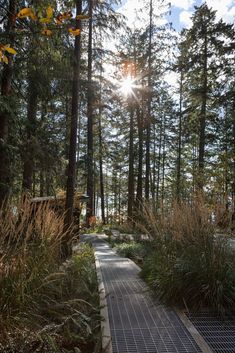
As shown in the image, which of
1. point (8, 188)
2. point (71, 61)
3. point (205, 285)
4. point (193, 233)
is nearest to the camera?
point (205, 285)

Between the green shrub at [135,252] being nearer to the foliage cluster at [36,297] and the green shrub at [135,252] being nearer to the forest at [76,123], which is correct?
the forest at [76,123]

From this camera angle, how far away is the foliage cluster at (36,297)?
2662 millimetres

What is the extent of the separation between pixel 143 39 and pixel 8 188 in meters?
11.8

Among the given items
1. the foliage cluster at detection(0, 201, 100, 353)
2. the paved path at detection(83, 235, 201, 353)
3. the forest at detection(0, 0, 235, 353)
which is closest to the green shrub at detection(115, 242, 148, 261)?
the forest at detection(0, 0, 235, 353)

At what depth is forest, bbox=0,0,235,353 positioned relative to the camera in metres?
3.13

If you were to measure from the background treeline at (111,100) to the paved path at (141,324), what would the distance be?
1.51m

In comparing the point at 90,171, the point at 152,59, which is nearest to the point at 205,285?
the point at 90,171

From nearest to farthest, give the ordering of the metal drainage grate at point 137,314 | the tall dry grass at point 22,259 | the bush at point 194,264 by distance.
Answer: the tall dry grass at point 22,259, the metal drainage grate at point 137,314, the bush at point 194,264

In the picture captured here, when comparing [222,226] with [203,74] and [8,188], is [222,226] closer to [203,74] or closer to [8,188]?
[8,188]

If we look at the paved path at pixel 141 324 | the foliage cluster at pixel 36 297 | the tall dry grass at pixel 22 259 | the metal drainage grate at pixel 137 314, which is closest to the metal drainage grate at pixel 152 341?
the paved path at pixel 141 324

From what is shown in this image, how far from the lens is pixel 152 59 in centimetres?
1647

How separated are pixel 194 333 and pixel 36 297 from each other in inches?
61.4

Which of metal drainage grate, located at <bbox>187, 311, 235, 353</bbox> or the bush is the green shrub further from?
metal drainage grate, located at <bbox>187, 311, 235, 353</bbox>

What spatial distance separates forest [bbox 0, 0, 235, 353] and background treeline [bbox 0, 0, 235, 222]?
5cm
